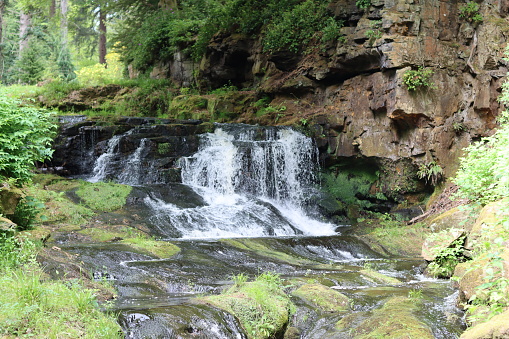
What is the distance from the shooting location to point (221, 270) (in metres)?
7.76

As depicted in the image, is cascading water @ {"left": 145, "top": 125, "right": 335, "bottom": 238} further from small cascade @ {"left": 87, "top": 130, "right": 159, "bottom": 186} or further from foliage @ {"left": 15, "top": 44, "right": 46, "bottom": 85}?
foliage @ {"left": 15, "top": 44, "right": 46, "bottom": 85}

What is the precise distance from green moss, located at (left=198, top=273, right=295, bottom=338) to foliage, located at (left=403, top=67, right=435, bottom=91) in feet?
31.9

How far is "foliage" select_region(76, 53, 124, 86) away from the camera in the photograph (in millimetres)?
21734

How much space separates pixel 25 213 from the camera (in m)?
6.86

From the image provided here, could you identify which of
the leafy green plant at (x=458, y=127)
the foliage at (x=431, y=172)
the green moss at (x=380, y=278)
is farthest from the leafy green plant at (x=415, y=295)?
the leafy green plant at (x=458, y=127)

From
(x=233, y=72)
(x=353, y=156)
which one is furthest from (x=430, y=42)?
(x=233, y=72)

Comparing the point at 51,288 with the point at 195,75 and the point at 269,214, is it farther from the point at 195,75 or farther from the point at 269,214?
the point at 195,75

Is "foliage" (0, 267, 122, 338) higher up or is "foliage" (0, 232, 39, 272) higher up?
"foliage" (0, 232, 39, 272)

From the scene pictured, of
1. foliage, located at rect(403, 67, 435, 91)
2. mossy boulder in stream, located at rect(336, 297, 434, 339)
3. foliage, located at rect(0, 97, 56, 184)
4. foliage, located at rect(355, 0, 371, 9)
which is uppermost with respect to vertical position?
foliage, located at rect(355, 0, 371, 9)

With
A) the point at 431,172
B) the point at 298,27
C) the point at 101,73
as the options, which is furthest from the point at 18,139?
the point at 101,73

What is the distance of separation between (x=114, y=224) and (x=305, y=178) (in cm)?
721

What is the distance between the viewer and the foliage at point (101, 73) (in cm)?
A: 2173

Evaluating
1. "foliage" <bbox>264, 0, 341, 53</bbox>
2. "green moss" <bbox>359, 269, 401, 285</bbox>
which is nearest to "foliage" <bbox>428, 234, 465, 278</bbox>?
"green moss" <bbox>359, 269, 401, 285</bbox>

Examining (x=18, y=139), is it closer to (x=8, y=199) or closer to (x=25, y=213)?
(x=8, y=199)
